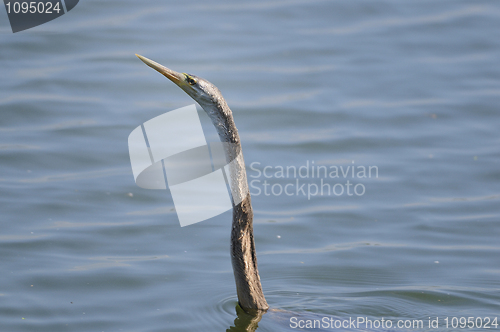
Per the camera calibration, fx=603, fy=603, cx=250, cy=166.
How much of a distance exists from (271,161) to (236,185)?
2526 millimetres

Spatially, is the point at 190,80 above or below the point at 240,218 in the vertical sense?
above

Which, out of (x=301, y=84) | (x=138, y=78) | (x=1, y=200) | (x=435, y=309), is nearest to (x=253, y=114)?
(x=301, y=84)

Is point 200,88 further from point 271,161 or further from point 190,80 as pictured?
point 271,161

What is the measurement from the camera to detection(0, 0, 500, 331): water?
429 cm

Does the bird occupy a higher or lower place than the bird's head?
lower

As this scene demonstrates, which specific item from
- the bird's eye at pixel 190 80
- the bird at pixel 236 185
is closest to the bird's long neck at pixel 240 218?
the bird at pixel 236 185

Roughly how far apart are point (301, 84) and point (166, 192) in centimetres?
261

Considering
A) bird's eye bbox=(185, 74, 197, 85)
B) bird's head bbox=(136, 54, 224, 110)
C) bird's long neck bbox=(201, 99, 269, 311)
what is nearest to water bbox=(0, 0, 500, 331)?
bird's long neck bbox=(201, 99, 269, 311)

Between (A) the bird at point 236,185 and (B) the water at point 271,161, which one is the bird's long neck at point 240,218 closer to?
(A) the bird at point 236,185

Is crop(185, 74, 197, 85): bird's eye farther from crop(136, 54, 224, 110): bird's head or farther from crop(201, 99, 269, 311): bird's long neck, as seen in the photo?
crop(201, 99, 269, 311): bird's long neck

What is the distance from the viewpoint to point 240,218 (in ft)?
11.7

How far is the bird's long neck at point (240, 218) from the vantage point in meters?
3.37

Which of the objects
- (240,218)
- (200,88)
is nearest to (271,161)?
(240,218)

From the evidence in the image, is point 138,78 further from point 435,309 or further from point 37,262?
point 435,309
